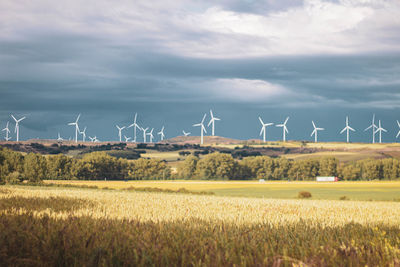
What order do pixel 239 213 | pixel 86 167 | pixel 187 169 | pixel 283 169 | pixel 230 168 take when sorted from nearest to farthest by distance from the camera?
pixel 239 213 → pixel 86 167 → pixel 187 169 → pixel 230 168 → pixel 283 169

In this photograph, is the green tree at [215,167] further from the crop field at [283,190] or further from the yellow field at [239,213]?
the yellow field at [239,213]

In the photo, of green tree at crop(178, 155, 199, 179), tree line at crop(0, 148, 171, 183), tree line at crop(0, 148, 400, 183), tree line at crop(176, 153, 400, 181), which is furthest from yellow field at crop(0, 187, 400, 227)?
tree line at crop(176, 153, 400, 181)

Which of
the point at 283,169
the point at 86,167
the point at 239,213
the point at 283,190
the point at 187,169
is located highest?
the point at 239,213

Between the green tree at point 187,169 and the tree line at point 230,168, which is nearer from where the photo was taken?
the tree line at point 230,168

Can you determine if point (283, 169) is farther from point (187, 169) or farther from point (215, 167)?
point (187, 169)

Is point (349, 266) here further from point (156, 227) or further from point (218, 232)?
point (156, 227)

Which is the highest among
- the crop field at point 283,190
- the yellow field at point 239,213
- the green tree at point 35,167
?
the yellow field at point 239,213

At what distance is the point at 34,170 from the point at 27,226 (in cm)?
10145

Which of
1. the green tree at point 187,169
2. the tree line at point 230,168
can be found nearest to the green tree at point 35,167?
the tree line at point 230,168

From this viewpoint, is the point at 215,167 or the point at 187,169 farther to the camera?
the point at 215,167

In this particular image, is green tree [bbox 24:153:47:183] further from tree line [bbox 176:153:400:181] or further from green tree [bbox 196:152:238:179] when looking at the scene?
green tree [bbox 196:152:238:179]

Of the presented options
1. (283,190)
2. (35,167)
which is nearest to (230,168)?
(283,190)

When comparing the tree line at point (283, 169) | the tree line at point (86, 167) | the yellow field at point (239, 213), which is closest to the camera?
the yellow field at point (239, 213)

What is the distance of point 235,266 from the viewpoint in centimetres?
720
